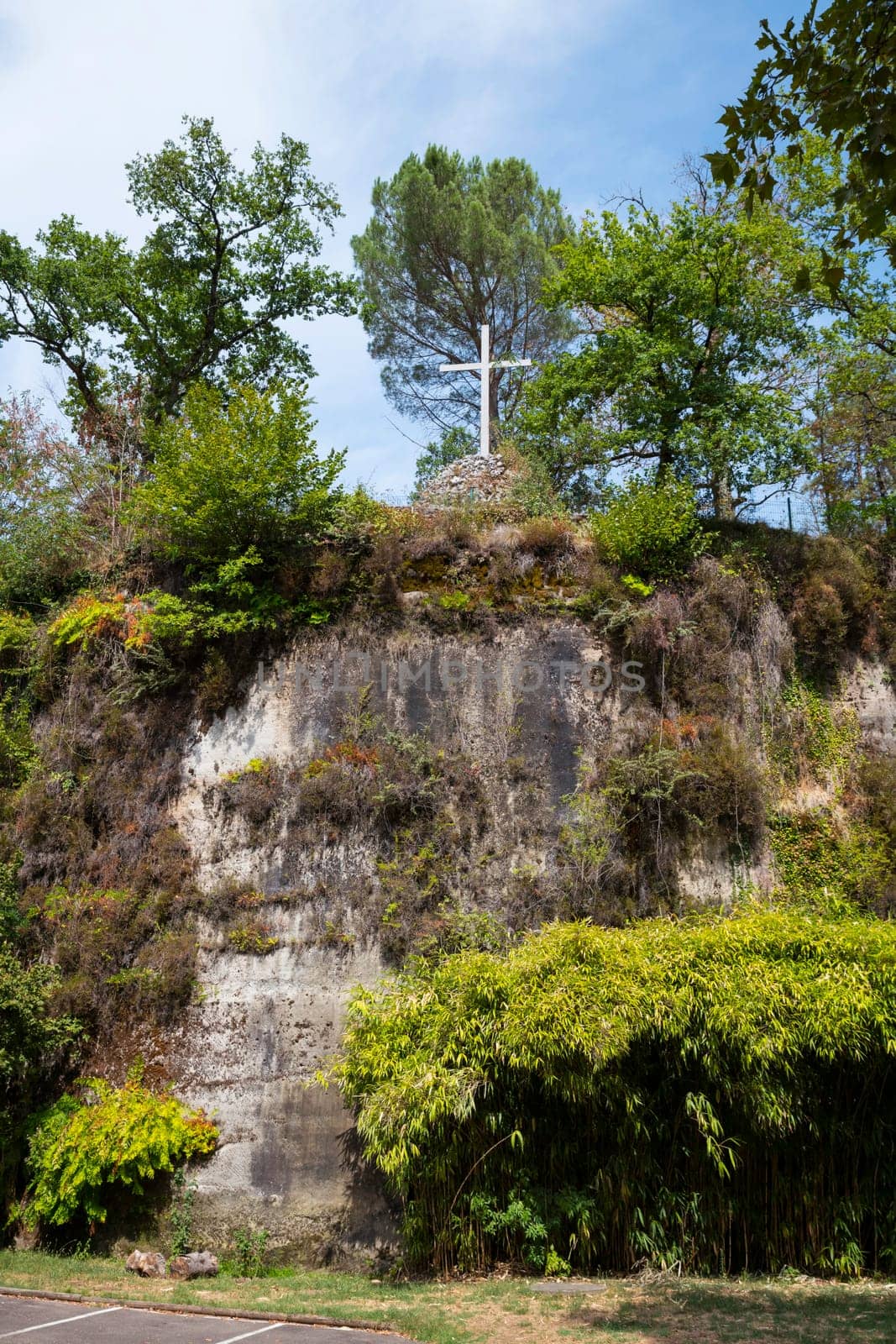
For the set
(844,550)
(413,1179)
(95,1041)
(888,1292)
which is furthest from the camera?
(844,550)

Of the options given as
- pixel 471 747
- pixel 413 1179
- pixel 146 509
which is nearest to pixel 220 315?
pixel 146 509

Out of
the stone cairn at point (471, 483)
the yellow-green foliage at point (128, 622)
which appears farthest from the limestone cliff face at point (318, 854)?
the stone cairn at point (471, 483)

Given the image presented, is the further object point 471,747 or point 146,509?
point 146,509

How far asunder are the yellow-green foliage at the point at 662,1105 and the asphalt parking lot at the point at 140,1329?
1638 millimetres

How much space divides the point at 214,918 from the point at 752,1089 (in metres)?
5.57

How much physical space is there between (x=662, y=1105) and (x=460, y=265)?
612 inches

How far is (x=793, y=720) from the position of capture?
1188 cm

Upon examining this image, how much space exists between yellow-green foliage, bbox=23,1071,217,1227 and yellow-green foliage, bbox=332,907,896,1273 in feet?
6.61

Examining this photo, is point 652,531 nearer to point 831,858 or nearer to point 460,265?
point 831,858

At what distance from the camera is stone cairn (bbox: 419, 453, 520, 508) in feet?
43.0

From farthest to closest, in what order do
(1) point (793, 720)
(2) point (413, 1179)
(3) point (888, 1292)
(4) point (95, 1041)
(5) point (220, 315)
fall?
(5) point (220, 315) → (1) point (793, 720) → (4) point (95, 1041) → (2) point (413, 1179) → (3) point (888, 1292)

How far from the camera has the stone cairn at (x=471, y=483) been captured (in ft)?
43.0

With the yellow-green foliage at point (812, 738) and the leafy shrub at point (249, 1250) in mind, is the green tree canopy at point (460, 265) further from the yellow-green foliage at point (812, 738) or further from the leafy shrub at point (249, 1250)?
the leafy shrub at point (249, 1250)

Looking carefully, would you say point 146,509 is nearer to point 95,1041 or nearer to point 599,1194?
point 95,1041
